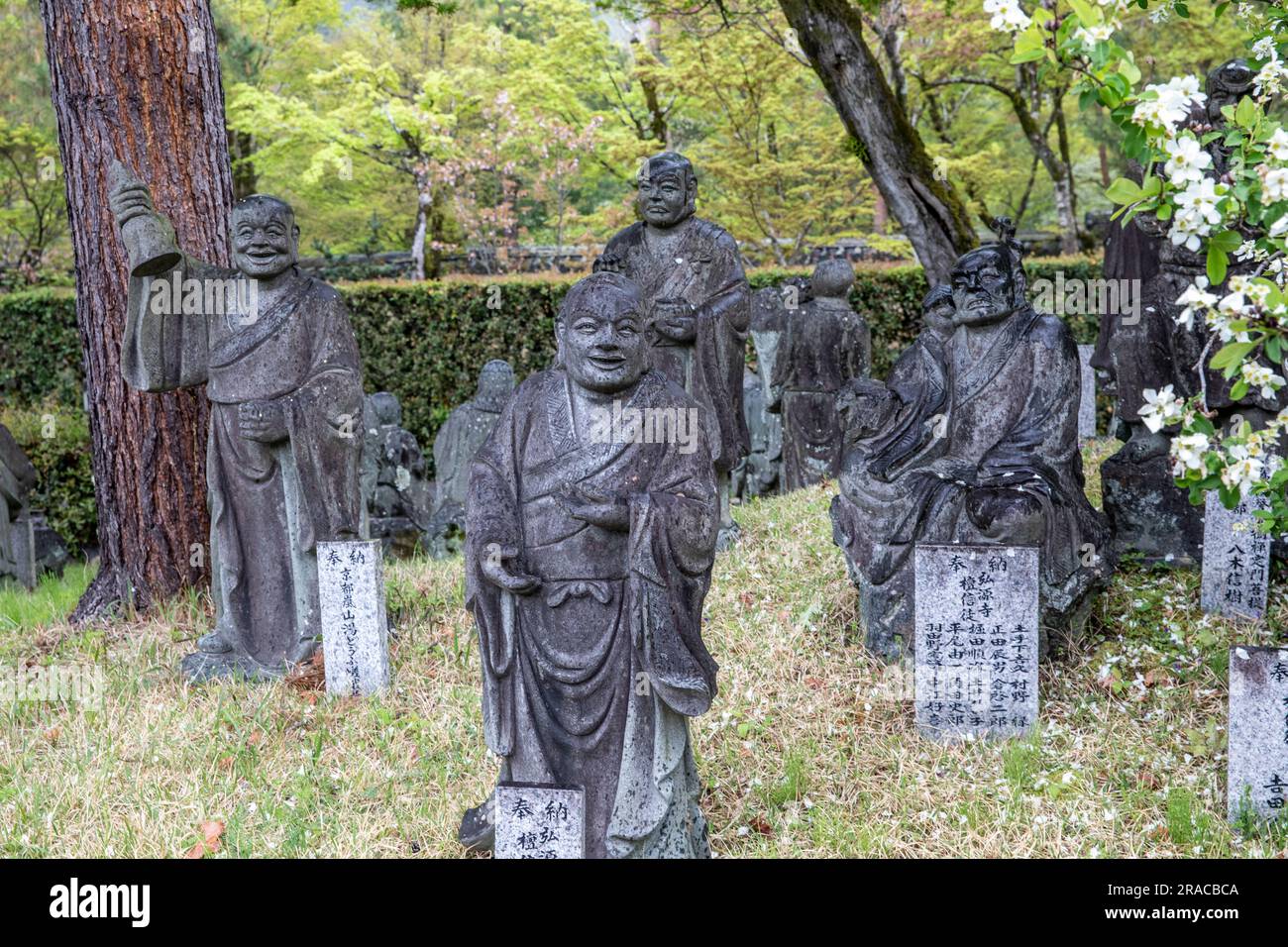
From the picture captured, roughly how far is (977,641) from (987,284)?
1.82 metres

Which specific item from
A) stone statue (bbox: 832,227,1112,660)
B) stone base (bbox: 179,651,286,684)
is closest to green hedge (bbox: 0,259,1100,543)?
stone base (bbox: 179,651,286,684)

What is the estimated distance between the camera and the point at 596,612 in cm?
400

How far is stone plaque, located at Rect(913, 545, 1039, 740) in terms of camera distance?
562cm

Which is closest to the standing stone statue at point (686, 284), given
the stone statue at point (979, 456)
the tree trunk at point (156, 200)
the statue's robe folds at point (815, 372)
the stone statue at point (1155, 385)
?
the stone statue at point (979, 456)

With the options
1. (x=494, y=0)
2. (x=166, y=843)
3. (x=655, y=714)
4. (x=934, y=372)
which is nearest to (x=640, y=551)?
(x=655, y=714)

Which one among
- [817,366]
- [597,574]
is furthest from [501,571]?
[817,366]

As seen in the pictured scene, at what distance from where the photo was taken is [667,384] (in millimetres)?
4109

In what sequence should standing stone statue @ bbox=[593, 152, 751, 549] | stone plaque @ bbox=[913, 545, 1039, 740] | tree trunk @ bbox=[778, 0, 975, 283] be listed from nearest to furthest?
stone plaque @ bbox=[913, 545, 1039, 740] < standing stone statue @ bbox=[593, 152, 751, 549] < tree trunk @ bbox=[778, 0, 975, 283]

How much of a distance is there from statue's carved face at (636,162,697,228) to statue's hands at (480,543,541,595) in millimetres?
4359

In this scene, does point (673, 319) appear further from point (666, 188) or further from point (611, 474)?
point (611, 474)

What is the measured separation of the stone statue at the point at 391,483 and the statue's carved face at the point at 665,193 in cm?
410

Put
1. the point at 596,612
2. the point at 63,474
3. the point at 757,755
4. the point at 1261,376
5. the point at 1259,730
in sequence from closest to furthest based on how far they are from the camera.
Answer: the point at 1261,376 → the point at 596,612 → the point at 1259,730 → the point at 757,755 → the point at 63,474

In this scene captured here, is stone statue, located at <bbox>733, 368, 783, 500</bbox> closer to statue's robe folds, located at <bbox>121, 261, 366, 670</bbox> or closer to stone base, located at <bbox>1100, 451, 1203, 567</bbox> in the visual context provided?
stone base, located at <bbox>1100, 451, 1203, 567</bbox>

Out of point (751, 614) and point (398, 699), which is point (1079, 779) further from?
point (398, 699)
